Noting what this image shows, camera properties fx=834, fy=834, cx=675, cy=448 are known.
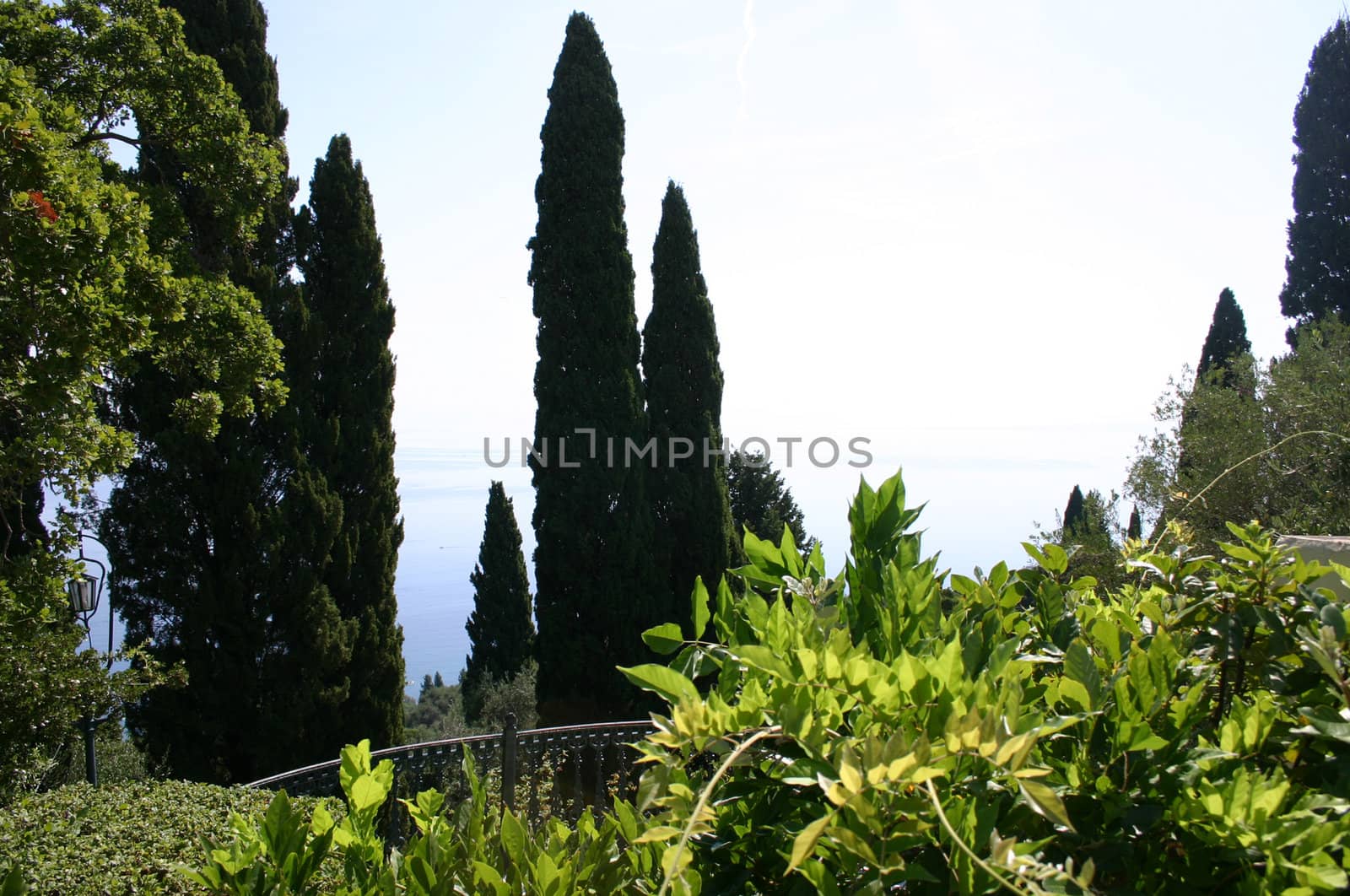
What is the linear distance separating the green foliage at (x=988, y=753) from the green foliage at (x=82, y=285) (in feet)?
17.9

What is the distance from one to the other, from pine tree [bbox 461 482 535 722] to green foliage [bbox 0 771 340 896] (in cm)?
1545

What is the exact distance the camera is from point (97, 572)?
724cm

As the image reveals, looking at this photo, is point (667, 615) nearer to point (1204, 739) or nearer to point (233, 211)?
point (233, 211)

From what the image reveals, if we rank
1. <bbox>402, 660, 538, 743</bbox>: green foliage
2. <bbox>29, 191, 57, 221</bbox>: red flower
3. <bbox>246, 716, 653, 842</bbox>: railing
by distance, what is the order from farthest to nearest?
<bbox>402, 660, 538, 743</bbox>: green foliage → <bbox>246, 716, 653, 842</bbox>: railing → <bbox>29, 191, 57, 221</bbox>: red flower

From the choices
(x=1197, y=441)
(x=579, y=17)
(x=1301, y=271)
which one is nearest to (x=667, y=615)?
(x=1197, y=441)

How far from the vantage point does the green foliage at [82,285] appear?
4.93 meters

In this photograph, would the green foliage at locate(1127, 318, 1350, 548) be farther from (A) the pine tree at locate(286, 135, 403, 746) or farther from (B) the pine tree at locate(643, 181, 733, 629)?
(A) the pine tree at locate(286, 135, 403, 746)

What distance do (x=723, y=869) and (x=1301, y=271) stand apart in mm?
23617

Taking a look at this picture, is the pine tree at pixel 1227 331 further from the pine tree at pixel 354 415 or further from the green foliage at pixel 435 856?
the green foliage at pixel 435 856

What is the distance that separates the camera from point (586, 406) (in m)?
12.7

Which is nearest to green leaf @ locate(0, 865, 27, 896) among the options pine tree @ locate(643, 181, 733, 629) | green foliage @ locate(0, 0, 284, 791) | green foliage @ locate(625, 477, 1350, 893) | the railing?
green foliage @ locate(625, 477, 1350, 893)

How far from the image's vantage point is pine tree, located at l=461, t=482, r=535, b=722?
65.7ft

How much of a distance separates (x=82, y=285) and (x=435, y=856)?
583 cm

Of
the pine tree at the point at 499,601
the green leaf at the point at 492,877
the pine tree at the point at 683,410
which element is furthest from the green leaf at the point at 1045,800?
the pine tree at the point at 499,601
